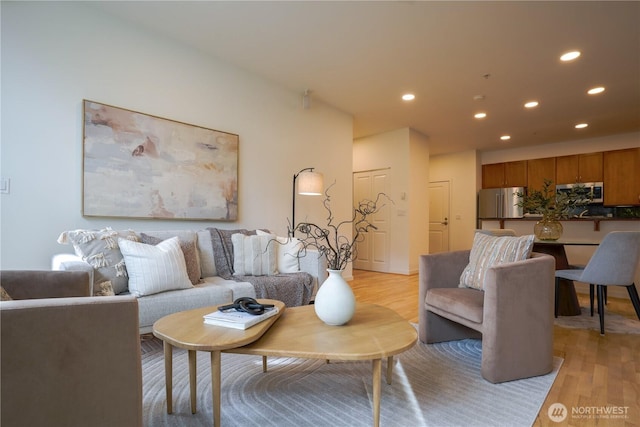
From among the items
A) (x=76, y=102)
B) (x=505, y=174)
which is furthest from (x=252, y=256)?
(x=505, y=174)

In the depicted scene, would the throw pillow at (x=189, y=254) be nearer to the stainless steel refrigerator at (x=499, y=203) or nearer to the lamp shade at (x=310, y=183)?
the lamp shade at (x=310, y=183)

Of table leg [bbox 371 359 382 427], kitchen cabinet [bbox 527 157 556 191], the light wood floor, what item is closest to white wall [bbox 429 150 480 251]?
kitchen cabinet [bbox 527 157 556 191]

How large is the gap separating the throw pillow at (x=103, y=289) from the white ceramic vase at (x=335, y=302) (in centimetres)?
141

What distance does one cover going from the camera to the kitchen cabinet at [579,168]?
227 inches

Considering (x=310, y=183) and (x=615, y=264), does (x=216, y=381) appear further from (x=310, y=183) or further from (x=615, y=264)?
(x=615, y=264)

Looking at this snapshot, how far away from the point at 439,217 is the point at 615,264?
496 centimetres

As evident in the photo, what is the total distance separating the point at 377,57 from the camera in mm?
3221

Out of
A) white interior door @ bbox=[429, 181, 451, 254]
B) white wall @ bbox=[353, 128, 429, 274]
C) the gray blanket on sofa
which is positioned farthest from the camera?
white interior door @ bbox=[429, 181, 451, 254]

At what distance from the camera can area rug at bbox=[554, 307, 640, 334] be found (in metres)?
2.69

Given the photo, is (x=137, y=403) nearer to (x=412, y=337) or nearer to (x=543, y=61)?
(x=412, y=337)

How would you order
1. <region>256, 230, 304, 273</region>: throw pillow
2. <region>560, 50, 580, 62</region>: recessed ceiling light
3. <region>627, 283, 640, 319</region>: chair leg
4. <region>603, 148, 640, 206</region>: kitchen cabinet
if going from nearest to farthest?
<region>627, 283, 640, 319</region>: chair leg
<region>256, 230, 304, 273</region>: throw pillow
<region>560, 50, 580, 62</region>: recessed ceiling light
<region>603, 148, 640, 206</region>: kitchen cabinet

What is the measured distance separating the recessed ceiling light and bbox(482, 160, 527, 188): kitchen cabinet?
3.91 m

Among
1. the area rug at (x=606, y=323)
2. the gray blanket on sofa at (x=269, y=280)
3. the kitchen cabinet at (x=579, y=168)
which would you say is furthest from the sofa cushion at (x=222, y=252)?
the kitchen cabinet at (x=579, y=168)

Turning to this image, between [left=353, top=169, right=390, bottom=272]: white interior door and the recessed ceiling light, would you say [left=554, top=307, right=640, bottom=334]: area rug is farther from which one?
[left=353, top=169, right=390, bottom=272]: white interior door
